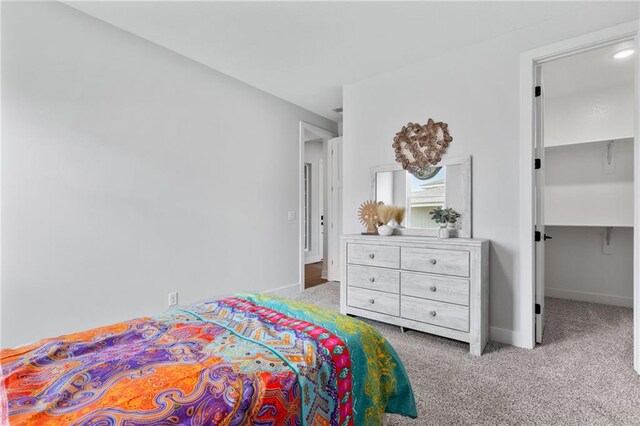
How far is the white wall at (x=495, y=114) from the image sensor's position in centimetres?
246

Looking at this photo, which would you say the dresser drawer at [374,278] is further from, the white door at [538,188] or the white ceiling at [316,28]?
the white ceiling at [316,28]

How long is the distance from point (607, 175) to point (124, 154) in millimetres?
5084

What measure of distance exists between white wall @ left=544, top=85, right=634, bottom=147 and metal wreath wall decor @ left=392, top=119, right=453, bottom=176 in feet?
5.92

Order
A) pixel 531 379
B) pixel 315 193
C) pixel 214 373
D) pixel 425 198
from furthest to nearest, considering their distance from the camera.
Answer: pixel 315 193, pixel 425 198, pixel 531 379, pixel 214 373

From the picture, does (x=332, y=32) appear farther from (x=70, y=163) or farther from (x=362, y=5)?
(x=70, y=163)

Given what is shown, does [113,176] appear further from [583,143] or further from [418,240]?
[583,143]

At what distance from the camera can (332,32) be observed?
8.44 ft

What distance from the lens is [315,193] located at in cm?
699

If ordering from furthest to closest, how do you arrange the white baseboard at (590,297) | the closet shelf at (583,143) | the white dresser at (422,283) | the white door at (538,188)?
1. the white baseboard at (590,297)
2. the closet shelf at (583,143)
3. the white door at (538,188)
4. the white dresser at (422,283)

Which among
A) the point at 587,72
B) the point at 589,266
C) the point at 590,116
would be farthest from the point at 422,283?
the point at 590,116

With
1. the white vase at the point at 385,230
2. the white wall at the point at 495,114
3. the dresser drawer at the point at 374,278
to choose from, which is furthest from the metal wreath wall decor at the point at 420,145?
the dresser drawer at the point at 374,278

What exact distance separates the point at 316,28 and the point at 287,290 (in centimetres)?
307

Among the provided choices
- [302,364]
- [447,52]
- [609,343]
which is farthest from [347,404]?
[447,52]

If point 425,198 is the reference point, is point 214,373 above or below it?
below
